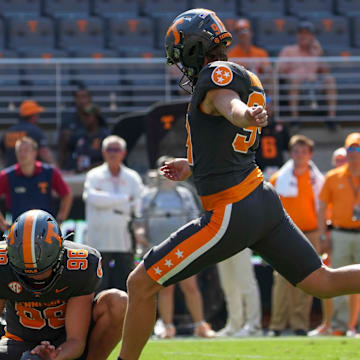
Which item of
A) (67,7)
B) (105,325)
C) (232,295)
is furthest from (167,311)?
(67,7)

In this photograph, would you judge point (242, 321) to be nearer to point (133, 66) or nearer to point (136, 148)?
point (136, 148)

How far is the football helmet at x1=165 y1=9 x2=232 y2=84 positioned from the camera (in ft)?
15.8

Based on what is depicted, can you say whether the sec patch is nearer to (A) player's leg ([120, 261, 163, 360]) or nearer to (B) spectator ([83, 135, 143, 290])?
(A) player's leg ([120, 261, 163, 360])

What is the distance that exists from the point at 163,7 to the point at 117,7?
2.19ft

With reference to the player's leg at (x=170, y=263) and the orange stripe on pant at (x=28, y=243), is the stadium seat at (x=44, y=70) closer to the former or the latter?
the orange stripe on pant at (x=28, y=243)

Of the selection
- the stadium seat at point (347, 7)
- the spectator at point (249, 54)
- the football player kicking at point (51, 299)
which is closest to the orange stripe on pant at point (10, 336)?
the football player kicking at point (51, 299)

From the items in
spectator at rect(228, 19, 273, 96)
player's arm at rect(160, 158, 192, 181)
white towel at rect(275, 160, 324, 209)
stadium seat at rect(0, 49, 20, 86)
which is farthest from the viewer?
stadium seat at rect(0, 49, 20, 86)

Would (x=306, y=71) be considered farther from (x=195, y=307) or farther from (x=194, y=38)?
(x=194, y=38)

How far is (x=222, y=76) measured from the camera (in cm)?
448

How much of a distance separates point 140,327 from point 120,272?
16.6ft

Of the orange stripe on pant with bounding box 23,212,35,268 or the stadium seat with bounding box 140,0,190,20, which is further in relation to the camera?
the stadium seat with bounding box 140,0,190,20

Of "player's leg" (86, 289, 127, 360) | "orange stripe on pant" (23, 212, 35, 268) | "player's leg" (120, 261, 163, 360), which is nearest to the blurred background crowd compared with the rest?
"player's leg" (86, 289, 127, 360)

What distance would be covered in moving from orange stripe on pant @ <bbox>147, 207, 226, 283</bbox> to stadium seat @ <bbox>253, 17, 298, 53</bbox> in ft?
31.6

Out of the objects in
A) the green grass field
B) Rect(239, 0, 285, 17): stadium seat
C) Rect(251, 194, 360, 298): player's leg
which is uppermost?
Rect(239, 0, 285, 17): stadium seat
